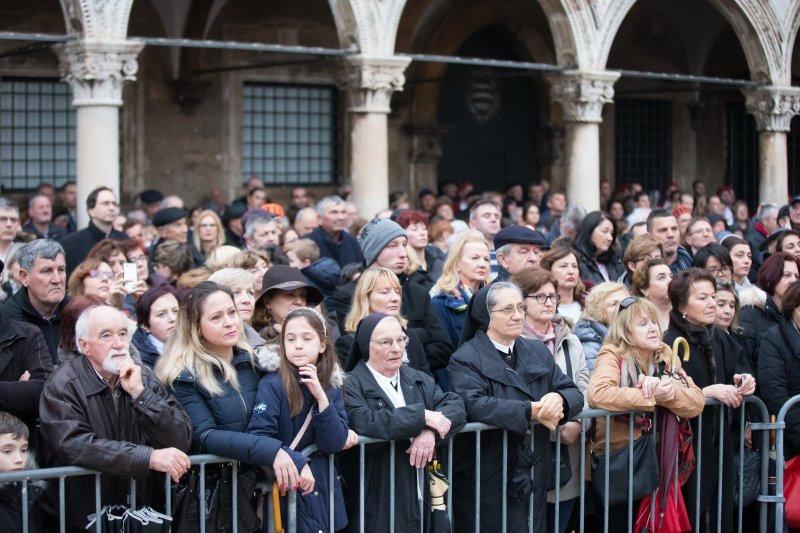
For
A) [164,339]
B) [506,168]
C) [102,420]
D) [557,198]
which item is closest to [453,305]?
[164,339]

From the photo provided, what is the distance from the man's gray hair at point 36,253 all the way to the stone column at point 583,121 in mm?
10186

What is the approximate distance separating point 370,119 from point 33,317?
8086mm

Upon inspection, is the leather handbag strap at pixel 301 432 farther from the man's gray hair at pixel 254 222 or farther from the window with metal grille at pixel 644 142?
the window with metal grille at pixel 644 142

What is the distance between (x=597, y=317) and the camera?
Result: 6.88 m

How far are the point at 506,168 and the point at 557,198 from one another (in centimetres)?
547

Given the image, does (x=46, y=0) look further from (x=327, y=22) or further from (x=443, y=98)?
(x=443, y=98)

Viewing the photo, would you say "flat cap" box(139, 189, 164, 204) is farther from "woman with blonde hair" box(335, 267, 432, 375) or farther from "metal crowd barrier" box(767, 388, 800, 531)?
"metal crowd barrier" box(767, 388, 800, 531)

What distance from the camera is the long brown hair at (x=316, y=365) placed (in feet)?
17.0

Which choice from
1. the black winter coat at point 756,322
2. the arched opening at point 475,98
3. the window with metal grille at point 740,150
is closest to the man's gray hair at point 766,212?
the arched opening at point 475,98

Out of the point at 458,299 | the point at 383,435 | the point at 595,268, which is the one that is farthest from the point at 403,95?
the point at 383,435

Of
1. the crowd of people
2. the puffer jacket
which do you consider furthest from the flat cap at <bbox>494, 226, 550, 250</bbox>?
the puffer jacket

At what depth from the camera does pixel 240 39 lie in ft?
56.1

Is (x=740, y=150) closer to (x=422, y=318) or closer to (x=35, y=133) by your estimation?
(x=35, y=133)

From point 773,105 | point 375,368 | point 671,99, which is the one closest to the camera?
point 375,368
